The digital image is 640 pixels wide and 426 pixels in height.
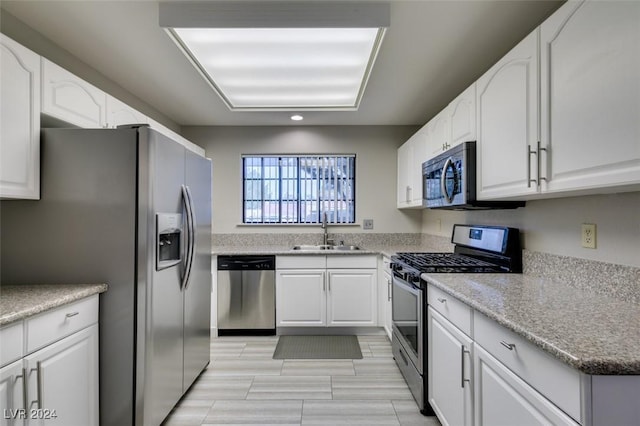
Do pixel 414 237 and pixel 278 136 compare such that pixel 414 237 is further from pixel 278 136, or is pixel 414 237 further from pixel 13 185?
pixel 13 185

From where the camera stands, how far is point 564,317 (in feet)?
3.69

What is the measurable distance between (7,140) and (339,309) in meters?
2.80

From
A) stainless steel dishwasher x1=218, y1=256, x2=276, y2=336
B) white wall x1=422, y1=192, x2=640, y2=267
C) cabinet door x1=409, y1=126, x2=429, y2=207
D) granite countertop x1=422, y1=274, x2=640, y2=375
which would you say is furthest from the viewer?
stainless steel dishwasher x1=218, y1=256, x2=276, y2=336

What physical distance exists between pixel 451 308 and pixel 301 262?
6.24ft

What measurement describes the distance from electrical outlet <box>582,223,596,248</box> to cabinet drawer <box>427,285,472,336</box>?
0.67 metres

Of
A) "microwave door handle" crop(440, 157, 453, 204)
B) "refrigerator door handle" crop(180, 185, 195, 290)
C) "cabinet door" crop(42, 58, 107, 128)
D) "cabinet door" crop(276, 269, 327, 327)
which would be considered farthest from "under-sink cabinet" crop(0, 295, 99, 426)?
"microwave door handle" crop(440, 157, 453, 204)

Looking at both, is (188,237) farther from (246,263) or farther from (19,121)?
(246,263)

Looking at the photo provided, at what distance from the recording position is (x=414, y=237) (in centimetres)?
389

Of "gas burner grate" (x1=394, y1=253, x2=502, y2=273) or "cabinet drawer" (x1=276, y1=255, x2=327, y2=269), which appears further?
"cabinet drawer" (x1=276, y1=255, x2=327, y2=269)

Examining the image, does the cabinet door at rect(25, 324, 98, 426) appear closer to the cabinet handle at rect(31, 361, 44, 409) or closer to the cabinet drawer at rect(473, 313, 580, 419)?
the cabinet handle at rect(31, 361, 44, 409)

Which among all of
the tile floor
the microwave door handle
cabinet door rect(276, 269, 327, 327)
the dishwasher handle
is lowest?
the tile floor

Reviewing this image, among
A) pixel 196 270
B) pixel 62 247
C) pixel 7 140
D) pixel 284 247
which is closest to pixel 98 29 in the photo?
pixel 7 140

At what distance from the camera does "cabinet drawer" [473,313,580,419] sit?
0.85 meters

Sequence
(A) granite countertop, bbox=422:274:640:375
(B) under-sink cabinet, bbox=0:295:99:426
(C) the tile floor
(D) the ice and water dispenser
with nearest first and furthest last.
Answer: 1. (A) granite countertop, bbox=422:274:640:375
2. (B) under-sink cabinet, bbox=0:295:99:426
3. (D) the ice and water dispenser
4. (C) the tile floor
